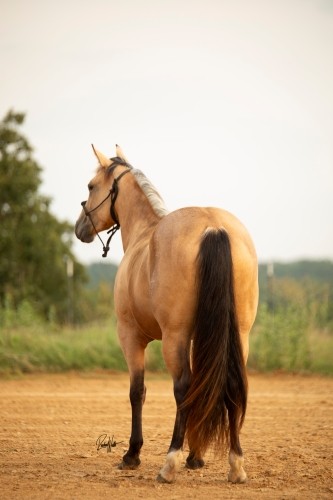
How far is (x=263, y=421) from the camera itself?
9133 mm

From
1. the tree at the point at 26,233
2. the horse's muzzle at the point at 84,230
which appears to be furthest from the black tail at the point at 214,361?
the tree at the point at 26,233

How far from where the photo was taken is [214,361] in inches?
212

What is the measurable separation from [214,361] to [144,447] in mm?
2294

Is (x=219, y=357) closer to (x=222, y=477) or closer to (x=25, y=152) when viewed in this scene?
(x=222, y=477)

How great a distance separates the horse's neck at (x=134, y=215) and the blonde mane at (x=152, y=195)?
9 centimetres

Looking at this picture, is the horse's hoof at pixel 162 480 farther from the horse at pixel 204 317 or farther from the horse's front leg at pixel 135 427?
the horse's front leg at pixel 135 427

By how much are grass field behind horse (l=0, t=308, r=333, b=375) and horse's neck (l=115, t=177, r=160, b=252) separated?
25.5 feet

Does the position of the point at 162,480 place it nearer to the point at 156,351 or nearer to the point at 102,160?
the point at 102,160

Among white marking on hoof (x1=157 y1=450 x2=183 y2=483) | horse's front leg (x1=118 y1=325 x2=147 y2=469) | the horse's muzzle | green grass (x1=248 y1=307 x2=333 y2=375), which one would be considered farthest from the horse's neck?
green grass (x1=248 y1=307 x2=333 y2=375)

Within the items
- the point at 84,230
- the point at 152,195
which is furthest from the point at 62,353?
the point at 152,195

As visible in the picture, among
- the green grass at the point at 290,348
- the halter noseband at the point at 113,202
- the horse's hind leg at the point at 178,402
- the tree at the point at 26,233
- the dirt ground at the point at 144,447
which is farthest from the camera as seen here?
the tree at the point at 26,233

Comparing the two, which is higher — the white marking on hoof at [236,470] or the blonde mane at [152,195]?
the blonde mane at [152,195]

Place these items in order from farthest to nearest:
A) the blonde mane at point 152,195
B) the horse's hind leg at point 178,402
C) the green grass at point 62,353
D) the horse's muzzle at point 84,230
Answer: the green grass at point 62,353 → the horse's muzzle at point 84,230 → the blonde mane at point 152,195 → the horse's hind leg at point 178,402

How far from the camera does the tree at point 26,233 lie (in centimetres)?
3197
